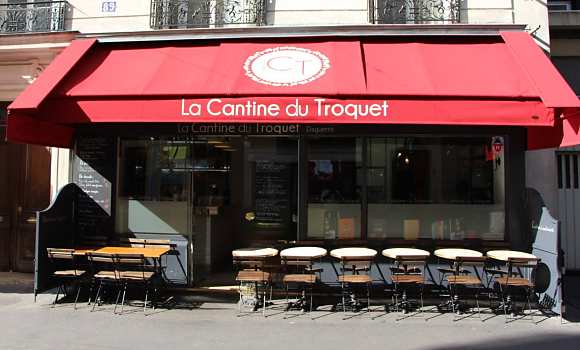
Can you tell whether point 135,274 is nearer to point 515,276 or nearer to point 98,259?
point 98,259

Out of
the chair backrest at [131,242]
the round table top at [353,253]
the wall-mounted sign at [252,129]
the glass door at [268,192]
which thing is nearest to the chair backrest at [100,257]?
the chair backrest at [131,242]

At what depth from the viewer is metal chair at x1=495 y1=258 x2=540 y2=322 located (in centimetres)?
648

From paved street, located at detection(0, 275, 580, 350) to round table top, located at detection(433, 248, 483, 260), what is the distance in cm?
84

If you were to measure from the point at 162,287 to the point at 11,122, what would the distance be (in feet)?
10.9

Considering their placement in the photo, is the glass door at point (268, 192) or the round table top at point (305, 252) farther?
the glass door at point (268, 192)

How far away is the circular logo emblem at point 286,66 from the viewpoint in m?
6.45

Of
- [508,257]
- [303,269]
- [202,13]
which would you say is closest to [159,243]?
[303,269]

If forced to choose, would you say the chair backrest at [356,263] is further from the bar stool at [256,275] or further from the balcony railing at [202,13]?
the balcony railing at [202,13]

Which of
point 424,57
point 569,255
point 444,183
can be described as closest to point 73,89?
point 424,57

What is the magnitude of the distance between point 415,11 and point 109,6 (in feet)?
17.6

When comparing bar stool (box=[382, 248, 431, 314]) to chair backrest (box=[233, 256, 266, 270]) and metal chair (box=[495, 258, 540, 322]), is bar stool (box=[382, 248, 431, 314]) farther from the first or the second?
chair backrest (box=[233, 256, 266, 270])

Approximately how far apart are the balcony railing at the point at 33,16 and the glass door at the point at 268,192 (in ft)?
13.4

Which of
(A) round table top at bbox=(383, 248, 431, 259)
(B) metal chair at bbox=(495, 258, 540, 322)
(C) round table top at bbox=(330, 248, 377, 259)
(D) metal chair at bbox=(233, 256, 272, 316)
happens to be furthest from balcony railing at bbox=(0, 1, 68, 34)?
(B) metal chair at bbox=(495, 258, 540, 322)

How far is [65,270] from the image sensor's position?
7.44m
